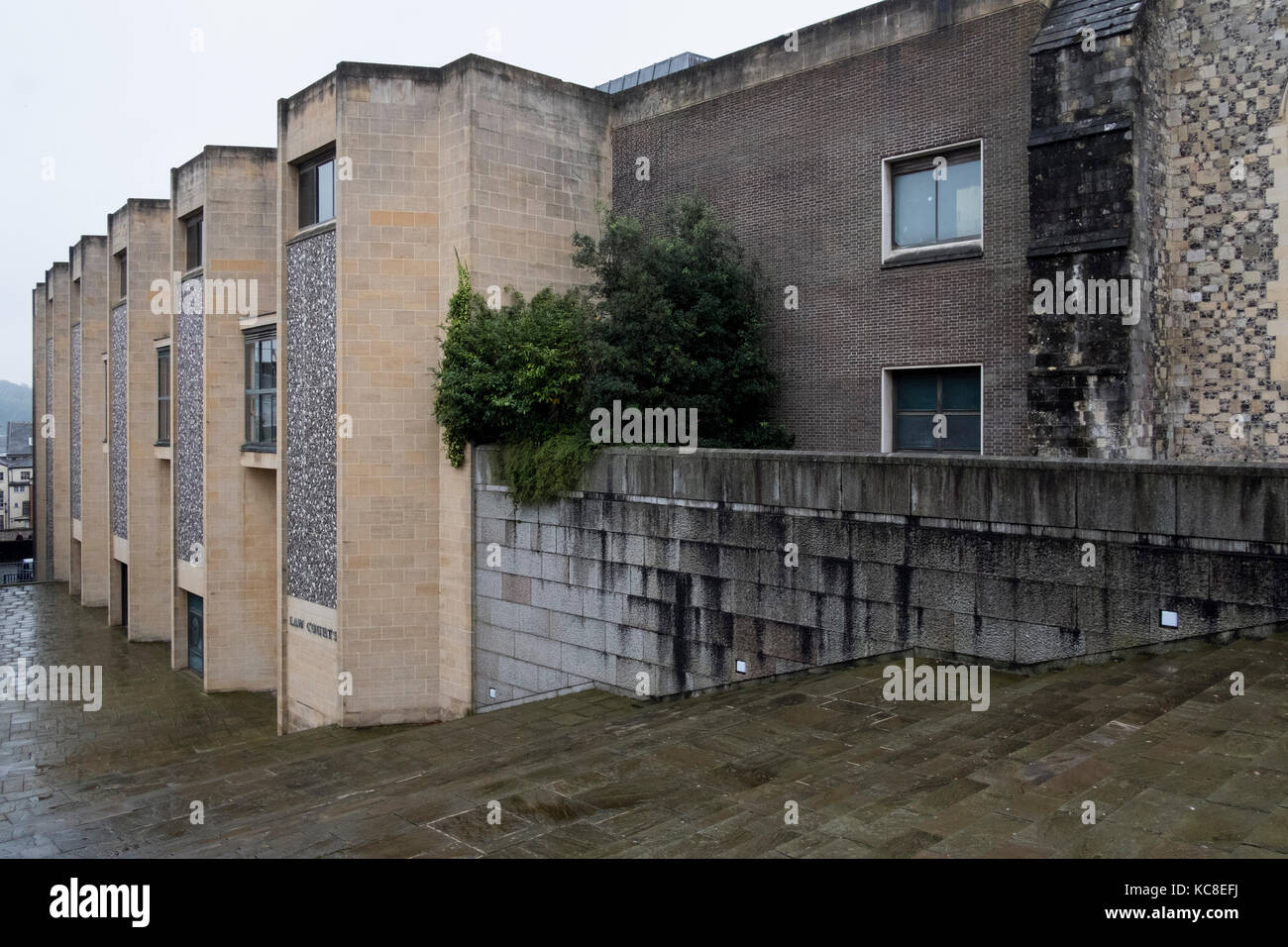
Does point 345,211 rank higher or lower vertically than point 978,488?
higher

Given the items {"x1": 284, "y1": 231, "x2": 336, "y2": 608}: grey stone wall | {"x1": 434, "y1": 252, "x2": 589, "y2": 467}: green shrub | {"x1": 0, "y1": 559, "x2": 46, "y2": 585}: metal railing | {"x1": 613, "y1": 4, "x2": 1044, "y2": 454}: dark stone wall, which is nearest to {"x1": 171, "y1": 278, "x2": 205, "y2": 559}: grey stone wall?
{"x1": 284, "y1": 231, "x2": 336, "y2": 608}: grey stone wall

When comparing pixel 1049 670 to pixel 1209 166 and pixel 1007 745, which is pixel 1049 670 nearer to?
pixel 1007 745

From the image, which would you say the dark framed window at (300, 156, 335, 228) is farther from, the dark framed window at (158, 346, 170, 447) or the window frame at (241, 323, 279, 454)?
the dark framed window at (158, 346, 170, 447)

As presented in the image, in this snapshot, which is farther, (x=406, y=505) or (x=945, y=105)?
(x=406, y=505)

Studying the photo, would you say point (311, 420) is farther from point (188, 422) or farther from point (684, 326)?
Answer: point (188, 422)

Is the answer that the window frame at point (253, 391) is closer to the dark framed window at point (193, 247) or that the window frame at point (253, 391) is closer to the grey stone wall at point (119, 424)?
the dark framed window at point (193, 247)

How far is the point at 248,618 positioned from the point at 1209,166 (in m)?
21.8

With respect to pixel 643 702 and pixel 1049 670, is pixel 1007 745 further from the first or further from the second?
pixel 643 702

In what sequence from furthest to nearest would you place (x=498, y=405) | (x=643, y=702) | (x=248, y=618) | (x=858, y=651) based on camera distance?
1. (x=248, y=618)
2. (x=498, y=405)
3. (x=643, y=702)
4. (x=858, y=651)

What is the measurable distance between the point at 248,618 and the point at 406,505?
901 centimetres

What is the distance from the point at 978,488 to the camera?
992 centimetres
